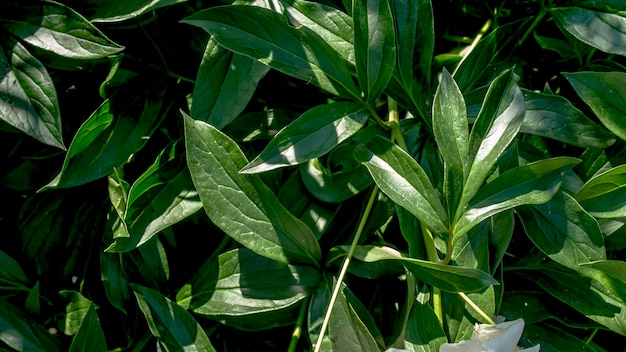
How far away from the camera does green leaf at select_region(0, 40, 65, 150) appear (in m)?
0.75

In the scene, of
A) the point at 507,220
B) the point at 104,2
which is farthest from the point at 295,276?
the point at 104,2

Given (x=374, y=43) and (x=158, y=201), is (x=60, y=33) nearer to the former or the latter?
(x=158, y=201)

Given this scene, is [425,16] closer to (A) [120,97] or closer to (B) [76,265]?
(A) [120,97]

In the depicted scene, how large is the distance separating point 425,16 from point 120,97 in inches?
15.0

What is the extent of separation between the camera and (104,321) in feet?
2.93

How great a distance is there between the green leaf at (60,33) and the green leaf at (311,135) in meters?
0.21

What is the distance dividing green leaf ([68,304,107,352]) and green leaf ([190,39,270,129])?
27 centimetres

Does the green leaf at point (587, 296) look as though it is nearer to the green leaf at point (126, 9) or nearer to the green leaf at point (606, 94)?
the green leaf at point (606, 94)

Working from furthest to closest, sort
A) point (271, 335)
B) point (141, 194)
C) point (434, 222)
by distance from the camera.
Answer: point (271, 335), point (141, 194), point (434, 222)

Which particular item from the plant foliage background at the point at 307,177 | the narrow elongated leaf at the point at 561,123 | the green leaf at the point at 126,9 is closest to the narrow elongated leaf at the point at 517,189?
the plant foliage background at the point at 307,177

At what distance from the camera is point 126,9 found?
764 mm

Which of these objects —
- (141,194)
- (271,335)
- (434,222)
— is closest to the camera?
(434,222)

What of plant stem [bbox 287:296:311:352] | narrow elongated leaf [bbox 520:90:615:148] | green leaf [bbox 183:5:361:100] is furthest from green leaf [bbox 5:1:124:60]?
narrow elongated leaf [bbox 520:90:615:148]

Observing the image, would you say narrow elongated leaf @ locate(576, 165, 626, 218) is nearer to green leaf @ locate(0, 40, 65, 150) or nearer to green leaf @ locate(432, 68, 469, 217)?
green leaf @ locate(432, 68, 469, 217)
